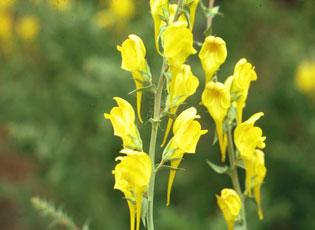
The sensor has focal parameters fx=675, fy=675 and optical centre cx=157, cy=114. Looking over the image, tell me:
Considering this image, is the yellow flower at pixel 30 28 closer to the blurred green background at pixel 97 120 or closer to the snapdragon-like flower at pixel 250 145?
the blurred green background at pixel 97 120

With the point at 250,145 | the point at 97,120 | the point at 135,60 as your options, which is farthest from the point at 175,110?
the point at 97,120

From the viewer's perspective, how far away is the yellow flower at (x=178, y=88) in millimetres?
1603

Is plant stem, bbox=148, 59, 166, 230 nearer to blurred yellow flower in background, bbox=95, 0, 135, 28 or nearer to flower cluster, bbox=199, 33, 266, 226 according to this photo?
flower cluster, bbox=199, 33, 266, 226

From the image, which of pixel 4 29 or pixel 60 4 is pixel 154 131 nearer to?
pixel 60 4

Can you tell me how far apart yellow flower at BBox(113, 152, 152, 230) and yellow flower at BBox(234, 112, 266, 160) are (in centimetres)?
35

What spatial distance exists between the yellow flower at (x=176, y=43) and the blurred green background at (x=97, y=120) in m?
2.08

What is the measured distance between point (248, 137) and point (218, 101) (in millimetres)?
126

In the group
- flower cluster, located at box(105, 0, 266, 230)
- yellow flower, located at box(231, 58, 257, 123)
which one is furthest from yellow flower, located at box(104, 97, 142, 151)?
yellow flower, located at box(231, 58, 257, 123)

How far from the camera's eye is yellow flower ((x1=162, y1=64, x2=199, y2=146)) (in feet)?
5.26

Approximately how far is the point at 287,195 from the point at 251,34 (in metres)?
1.68

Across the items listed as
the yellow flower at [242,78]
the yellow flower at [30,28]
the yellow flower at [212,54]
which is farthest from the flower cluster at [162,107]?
the yellow flower at [30,28]

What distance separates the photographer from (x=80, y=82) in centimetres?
401

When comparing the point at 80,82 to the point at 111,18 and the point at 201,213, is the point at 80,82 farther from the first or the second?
the point at 201,213

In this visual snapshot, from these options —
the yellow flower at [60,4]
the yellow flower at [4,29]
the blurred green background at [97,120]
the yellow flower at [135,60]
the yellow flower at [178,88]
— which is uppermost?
the yellow flower at [60,4]
